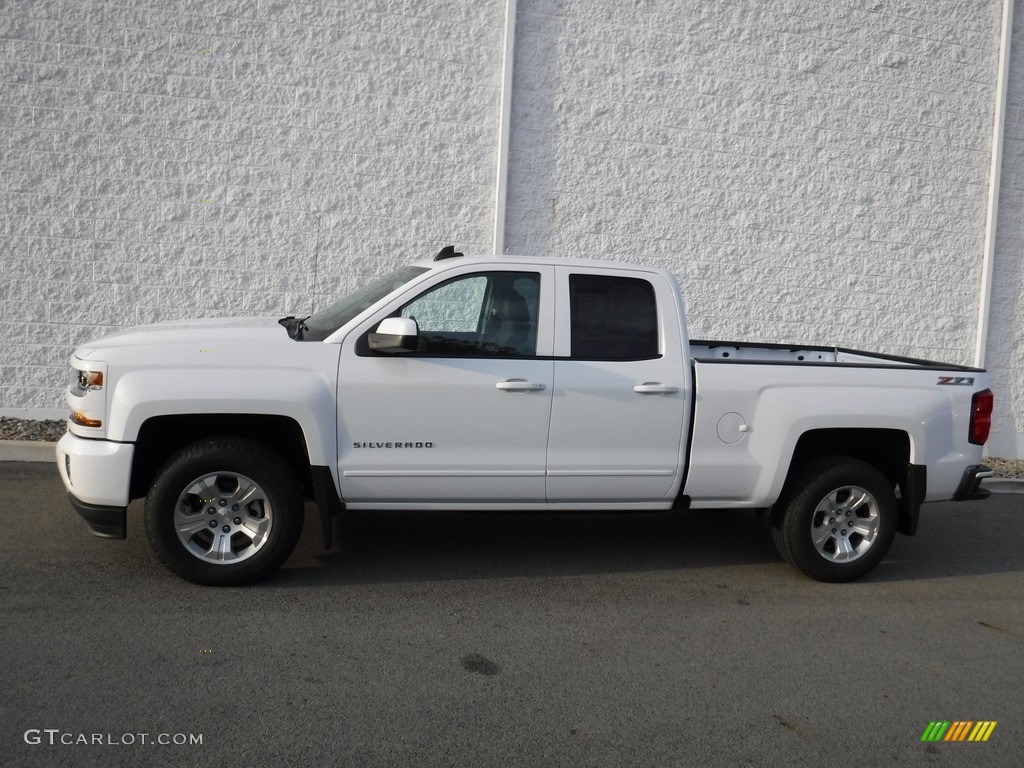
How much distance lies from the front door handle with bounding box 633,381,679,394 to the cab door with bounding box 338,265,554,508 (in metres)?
0.55

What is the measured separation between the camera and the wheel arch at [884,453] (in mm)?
6137

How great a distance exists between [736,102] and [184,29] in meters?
5.85

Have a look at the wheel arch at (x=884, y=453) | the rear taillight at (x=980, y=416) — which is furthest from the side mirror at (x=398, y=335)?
the rear taillight at (x=980, y=416)

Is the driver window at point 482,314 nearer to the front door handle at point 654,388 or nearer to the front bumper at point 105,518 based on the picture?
the front door handle at point 654,388

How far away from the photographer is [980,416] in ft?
20.3

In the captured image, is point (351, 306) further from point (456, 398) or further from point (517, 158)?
point (517, 158)

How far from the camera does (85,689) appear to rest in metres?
4.07

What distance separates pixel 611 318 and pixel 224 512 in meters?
2.56

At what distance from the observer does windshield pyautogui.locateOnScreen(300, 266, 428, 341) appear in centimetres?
566

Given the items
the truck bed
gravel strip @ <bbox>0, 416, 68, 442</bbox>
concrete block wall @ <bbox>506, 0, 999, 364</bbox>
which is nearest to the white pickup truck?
the truck bed

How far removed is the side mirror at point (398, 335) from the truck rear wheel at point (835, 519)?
2.64 metres

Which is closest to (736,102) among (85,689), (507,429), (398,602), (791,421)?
(791,421)

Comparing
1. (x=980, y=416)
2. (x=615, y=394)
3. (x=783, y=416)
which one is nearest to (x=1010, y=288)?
(x=980, y=416)

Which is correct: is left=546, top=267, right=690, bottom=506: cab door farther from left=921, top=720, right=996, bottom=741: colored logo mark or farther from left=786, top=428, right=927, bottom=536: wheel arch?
left=921, top=720, right=996, bottom=741: colored logo mark
